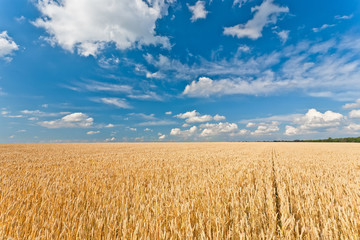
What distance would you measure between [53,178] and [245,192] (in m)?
4.68

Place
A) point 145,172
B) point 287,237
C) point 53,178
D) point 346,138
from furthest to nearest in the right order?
point 346,138 → point 145,172 → point 53,178 → point 287,237

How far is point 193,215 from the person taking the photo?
2.53 meters

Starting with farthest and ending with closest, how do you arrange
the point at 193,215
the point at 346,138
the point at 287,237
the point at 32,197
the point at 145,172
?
the point at 346,138
the point at 145,172
the point at 32,197
the point at 193,215
the point at 287,237

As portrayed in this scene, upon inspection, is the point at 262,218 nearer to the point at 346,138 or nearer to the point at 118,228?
the point at 118,228

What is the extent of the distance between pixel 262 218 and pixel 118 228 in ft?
5.72

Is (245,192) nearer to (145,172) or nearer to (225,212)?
(225,212)

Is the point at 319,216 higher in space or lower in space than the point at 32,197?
lower

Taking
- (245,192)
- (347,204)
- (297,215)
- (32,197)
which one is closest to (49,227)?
(32,197)

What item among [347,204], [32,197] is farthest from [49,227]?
[347,204]

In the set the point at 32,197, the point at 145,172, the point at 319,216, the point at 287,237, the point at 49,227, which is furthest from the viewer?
the point at 145,172

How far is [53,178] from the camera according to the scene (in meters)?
4.95

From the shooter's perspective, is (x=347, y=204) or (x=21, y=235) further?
(x=347, y=204)

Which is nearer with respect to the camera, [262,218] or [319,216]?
[262,218]

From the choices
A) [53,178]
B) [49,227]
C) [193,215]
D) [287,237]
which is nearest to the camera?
[287,237]
